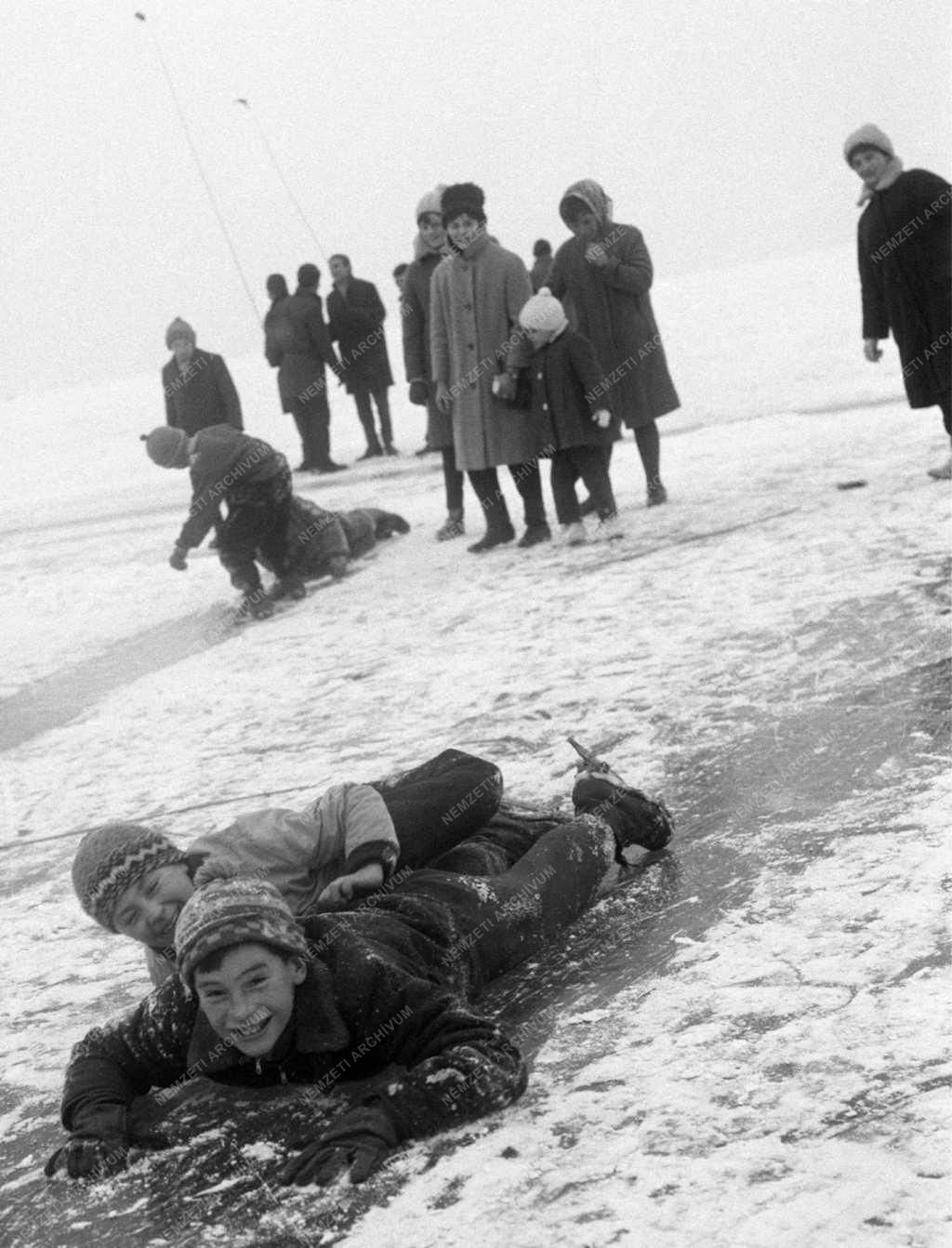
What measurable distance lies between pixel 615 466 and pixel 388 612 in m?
4.41

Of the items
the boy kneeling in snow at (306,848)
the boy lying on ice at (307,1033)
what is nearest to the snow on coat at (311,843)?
the boy kneeling in snow at (306,848)

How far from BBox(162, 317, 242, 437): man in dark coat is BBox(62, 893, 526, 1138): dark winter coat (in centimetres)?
820

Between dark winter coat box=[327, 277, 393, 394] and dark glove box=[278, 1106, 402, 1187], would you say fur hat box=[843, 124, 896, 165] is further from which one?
dark winter coat box=[327, 277, 393, 394]

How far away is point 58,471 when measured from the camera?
748 inches

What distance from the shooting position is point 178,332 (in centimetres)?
1101

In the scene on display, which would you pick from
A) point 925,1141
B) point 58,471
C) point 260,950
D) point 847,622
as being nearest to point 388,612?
point 847,622

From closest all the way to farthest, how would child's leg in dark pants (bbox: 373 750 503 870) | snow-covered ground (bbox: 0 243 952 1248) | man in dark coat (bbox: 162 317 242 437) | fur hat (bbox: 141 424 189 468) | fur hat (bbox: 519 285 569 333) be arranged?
snow-covered ground (bbox: 0 243 952 1248)
child's leg in dark pants (bbox: 373 750 503 870)
fur hat (bbox: 519 285 569 333)
fur hat (bbox: 141 424 189 468)
man in dark coat (bbox: 162 317 242 437)

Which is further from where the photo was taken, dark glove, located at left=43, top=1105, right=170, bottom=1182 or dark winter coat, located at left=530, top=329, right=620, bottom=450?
dark winter coat, located at left=530, top=329, right=620, bottom=450

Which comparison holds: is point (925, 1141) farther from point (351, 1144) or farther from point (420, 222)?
point (420, 222)

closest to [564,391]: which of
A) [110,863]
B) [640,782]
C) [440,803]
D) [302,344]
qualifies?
[640,782]

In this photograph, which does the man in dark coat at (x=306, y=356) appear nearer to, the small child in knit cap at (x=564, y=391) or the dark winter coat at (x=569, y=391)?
the small child in knit cap at (x=564, y=391)

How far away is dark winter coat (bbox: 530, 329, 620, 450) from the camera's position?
317 inches

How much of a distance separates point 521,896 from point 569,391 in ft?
16.2

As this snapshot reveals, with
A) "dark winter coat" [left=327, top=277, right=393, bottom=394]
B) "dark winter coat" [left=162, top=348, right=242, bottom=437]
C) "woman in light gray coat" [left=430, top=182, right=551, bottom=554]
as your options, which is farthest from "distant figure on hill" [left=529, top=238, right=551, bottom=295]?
"woman in light gray coat" [left=430, top=182, right=551, bottom=554]
